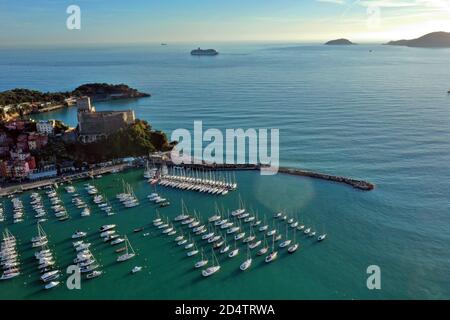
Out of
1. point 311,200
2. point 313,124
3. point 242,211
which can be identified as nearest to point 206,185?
point 242,211

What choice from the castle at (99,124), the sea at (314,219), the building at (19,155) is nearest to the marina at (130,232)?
the sea at (314,219)

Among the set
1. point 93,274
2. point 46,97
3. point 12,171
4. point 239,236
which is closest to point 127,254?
point 93,274

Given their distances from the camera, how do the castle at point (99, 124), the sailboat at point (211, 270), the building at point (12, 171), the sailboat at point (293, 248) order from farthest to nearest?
1. the castle at point (99, 124)
2. the building at point (12, 171)
3. the sailboat at point (293, 248)
4. the sailboat at point (211, 270)

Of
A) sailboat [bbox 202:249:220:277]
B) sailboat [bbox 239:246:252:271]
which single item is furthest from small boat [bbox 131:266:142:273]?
sailboat [bbox 239:246:252:271]

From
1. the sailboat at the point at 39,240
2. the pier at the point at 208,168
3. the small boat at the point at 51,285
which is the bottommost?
the small boat at the point at 51,285

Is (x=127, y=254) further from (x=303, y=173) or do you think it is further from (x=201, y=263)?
(x=303, y=173)

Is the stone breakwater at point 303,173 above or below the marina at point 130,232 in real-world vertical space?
above

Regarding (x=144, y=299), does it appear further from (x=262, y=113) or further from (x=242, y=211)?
(x=262, y=113)

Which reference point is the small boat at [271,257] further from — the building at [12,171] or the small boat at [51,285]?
the building at [12,171]
